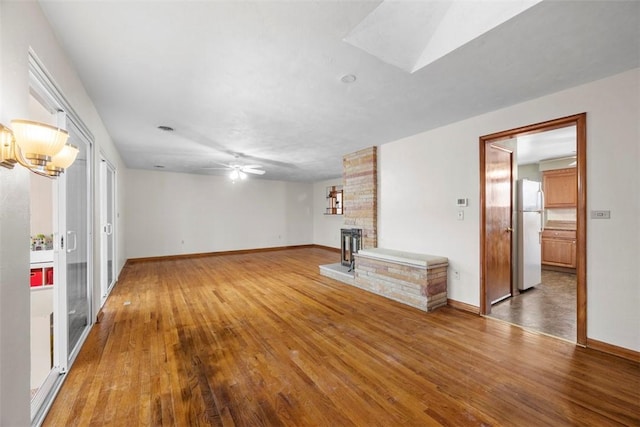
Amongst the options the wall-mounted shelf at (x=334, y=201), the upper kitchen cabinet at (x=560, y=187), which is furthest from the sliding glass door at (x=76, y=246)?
the upper kitchen cabinet at (x=560, y=187)

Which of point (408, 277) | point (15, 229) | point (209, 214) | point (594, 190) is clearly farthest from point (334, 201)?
point (15, 229)

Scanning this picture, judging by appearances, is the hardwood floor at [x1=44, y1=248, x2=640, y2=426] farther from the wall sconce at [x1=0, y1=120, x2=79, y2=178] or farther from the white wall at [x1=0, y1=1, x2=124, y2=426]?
the wall sconce at [x1=0, y1=120, x2=79, y2=178]

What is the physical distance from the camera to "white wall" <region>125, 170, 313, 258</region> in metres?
7.36

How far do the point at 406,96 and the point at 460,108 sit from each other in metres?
0.83

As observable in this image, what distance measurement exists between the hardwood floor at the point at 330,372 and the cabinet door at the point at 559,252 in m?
3.98

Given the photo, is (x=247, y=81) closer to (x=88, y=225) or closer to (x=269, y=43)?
(x=269, y=43)

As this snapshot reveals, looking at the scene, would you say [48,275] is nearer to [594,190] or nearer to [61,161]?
[61,161]

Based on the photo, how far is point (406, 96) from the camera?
112 inches

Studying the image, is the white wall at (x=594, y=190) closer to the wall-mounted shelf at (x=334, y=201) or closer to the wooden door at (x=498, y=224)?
the wooden door at (x=498, y=224)

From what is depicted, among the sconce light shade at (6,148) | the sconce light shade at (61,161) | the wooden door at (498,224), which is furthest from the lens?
the wooden door at (498,224)

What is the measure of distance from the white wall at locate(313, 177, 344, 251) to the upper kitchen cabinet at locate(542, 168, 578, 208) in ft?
17.5

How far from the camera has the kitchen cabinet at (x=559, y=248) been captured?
18.3ft

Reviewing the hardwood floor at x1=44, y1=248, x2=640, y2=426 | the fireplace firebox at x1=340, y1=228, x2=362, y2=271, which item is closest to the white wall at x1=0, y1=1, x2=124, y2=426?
the hardwood floor at x1=44, y1=248, x2=640, y2=426

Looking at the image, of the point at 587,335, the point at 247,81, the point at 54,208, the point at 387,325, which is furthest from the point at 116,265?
the point at 587,335
